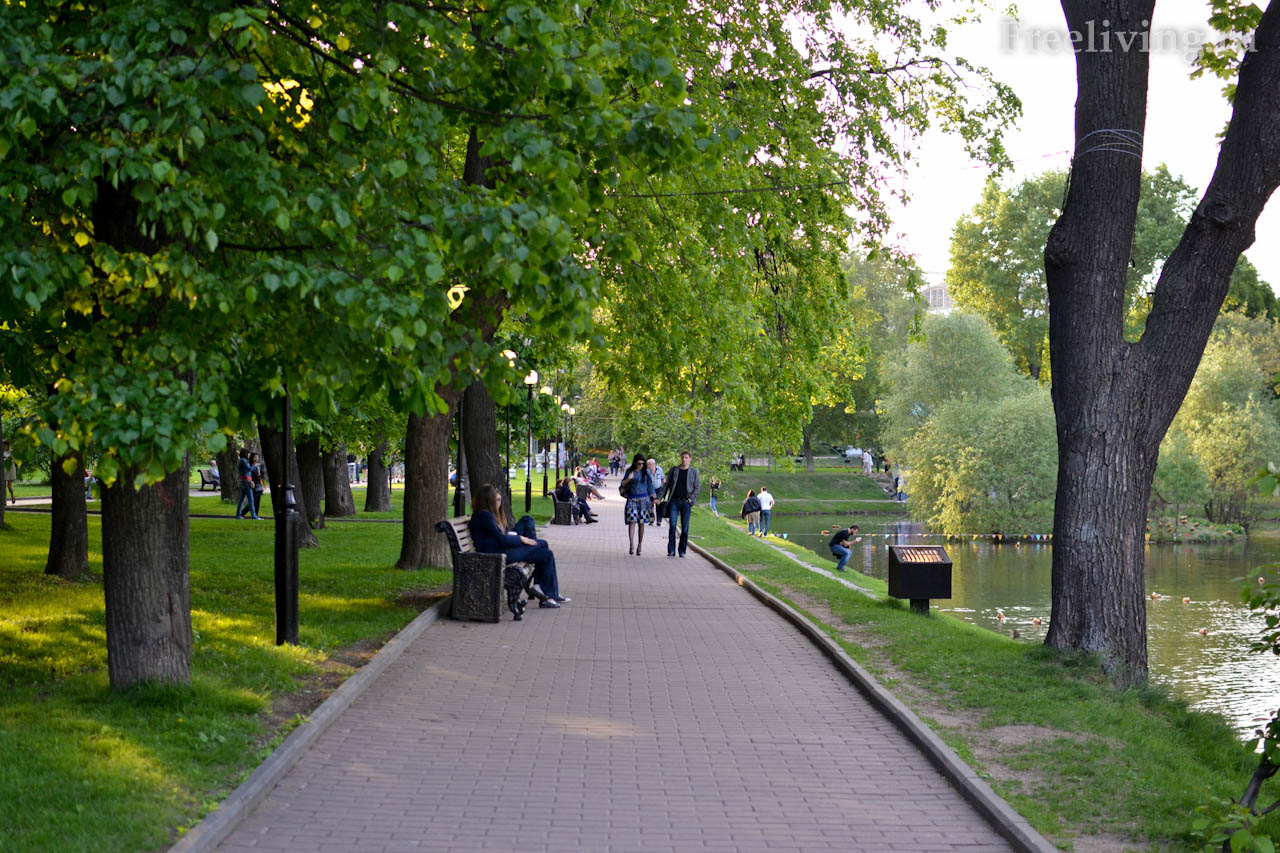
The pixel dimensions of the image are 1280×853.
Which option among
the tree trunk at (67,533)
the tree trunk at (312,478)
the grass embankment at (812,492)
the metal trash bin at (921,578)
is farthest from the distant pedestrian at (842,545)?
the grass embankment at (812,492)

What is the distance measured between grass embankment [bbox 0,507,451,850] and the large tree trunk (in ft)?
20.1

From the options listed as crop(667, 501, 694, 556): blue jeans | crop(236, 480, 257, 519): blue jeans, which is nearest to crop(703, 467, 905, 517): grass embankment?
crop(236, 480, 257, 519): blue jeans

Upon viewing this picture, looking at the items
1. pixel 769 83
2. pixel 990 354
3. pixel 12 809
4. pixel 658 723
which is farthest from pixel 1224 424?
pixel 12 809

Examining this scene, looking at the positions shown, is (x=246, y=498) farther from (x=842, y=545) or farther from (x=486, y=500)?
(x=486, y=500)

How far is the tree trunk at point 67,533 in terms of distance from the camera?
1614 cm

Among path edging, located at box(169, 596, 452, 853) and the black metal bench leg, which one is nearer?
path edging, located at box(169, 596, 452, 853)

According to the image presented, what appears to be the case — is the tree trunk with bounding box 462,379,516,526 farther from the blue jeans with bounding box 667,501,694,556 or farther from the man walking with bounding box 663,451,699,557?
the blue jeans with bounding box 667,501,694,556

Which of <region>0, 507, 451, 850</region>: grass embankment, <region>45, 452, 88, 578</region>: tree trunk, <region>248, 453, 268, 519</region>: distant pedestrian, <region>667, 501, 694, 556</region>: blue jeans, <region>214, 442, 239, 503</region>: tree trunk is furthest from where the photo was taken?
<region>214, 442, 239, 503</region>: tree trunk

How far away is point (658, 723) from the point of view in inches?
344

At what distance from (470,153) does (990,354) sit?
46.9 m

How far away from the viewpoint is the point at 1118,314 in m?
11.0

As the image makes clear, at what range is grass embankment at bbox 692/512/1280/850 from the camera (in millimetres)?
6543

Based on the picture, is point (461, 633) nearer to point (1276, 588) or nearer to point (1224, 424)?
point (1276, 588)

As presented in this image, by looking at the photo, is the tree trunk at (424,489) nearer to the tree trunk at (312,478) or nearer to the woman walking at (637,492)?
the woman walking at (637,492)
